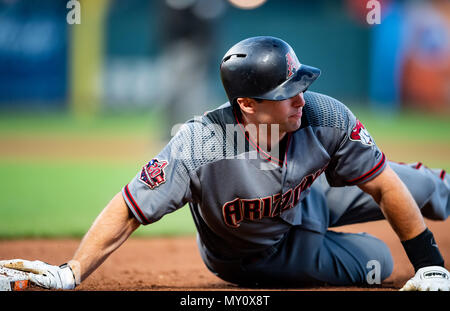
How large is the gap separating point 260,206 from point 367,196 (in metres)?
0.94

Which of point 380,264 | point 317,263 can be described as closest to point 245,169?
point 317,263

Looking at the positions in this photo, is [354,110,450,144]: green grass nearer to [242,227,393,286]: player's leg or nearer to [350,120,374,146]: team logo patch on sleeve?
[242,227,393,286]: player's leg

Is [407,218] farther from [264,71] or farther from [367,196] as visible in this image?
[264,71]

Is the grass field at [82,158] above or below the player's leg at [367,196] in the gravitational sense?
below

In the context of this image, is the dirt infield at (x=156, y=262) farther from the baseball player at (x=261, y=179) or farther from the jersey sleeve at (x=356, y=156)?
the jersey sleeve at (x=356, y=156)

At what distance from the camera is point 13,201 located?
24.6 ft

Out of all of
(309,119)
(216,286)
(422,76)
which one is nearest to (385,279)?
(216,286)

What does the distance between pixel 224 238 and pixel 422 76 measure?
18.4 meters

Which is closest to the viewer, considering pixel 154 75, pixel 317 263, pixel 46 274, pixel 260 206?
pixel 46 274

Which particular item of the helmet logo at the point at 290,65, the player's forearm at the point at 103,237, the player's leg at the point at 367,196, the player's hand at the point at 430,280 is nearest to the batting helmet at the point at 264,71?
the helmet logo at the point at 290,65

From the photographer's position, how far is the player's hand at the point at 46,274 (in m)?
3.03

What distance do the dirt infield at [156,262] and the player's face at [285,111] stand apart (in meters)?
1.05

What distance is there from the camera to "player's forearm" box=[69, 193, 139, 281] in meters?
3.07

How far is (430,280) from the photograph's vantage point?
10.5 feet
